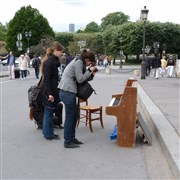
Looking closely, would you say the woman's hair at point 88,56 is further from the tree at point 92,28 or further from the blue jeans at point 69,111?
the tree at point 92,28

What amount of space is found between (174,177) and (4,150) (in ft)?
9.58

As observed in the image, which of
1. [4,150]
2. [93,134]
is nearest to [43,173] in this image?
[4,150]

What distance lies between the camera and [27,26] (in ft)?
271

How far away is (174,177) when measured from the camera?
5211 mm

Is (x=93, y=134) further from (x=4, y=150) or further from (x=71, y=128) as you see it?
(x=4, y=150)

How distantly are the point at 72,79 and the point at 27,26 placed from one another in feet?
Answer: 257

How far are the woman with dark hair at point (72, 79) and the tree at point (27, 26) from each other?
76098 millimetres

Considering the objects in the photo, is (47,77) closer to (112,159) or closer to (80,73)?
(80,73)

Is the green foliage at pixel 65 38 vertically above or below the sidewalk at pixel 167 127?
above

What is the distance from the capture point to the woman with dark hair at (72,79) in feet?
21.5

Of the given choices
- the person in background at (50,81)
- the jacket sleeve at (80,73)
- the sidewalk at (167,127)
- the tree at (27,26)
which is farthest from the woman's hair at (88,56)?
the tree at (27,26)

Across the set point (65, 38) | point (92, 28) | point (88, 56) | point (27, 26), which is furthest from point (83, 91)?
point (92, 28)

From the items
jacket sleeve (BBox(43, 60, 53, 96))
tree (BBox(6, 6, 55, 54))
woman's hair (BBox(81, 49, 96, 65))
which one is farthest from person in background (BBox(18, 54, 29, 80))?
tree (BBox(6, 6, 55, 54))

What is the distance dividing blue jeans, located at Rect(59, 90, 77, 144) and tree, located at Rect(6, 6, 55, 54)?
250ft
